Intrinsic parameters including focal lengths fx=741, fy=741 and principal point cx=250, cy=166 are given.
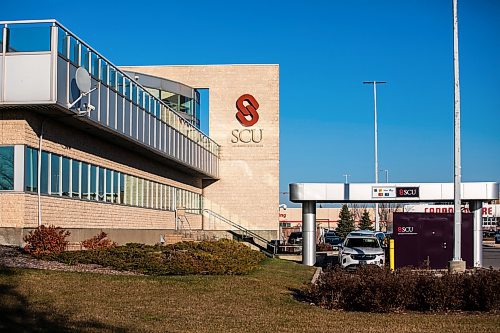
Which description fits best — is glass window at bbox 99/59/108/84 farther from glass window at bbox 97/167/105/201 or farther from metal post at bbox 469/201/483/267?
metal post at bbox 469/201/483/267

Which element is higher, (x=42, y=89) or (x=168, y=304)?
(x=42, y=89)

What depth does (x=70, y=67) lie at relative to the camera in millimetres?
22703

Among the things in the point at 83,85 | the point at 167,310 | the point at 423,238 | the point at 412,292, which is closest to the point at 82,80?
the point at 83,85

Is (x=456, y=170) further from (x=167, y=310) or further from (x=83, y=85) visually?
(x=167, y=310)

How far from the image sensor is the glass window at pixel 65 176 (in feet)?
81.7

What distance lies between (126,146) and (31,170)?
9216 millimetres

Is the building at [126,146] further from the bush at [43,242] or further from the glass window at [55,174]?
the bush at [43,242]

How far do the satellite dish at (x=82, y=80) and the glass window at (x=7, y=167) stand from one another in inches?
109

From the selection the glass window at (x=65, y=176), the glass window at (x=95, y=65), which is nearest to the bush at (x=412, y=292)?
the glass window at (x=65, y=176)

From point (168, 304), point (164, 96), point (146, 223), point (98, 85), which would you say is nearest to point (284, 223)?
point (164, 96)

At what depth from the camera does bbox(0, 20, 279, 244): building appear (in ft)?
70.8

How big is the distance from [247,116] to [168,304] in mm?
37620

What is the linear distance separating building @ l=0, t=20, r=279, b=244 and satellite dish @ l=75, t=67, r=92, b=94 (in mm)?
57

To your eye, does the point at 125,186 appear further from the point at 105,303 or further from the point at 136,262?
the point at 105,303
